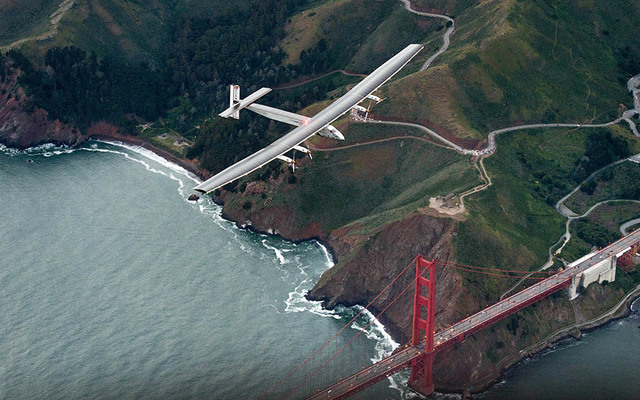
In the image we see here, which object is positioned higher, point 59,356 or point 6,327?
point 6,327

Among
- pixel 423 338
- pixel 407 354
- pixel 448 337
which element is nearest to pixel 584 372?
pixel 448 337

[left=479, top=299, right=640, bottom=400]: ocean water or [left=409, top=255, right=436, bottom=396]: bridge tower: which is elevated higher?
[left=409, top=255, right=436, bottom=396]: bridge tower

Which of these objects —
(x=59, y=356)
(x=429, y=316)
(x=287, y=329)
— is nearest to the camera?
(x=429, y=316)

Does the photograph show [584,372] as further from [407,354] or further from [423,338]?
[407,354]

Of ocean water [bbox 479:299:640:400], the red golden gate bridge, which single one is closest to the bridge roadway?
the red golden gate bridge

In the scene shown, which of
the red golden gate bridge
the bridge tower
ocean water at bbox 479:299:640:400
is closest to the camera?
the bridge tower

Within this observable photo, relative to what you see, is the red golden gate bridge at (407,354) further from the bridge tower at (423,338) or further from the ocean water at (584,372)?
the ocean water at (584,372)

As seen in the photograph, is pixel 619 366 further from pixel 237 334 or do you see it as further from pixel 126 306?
pixel 126 306

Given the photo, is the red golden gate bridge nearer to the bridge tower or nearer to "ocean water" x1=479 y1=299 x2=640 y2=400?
the bridge tower

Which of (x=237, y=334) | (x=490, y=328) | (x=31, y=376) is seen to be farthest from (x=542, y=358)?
(x=31, y=376)
